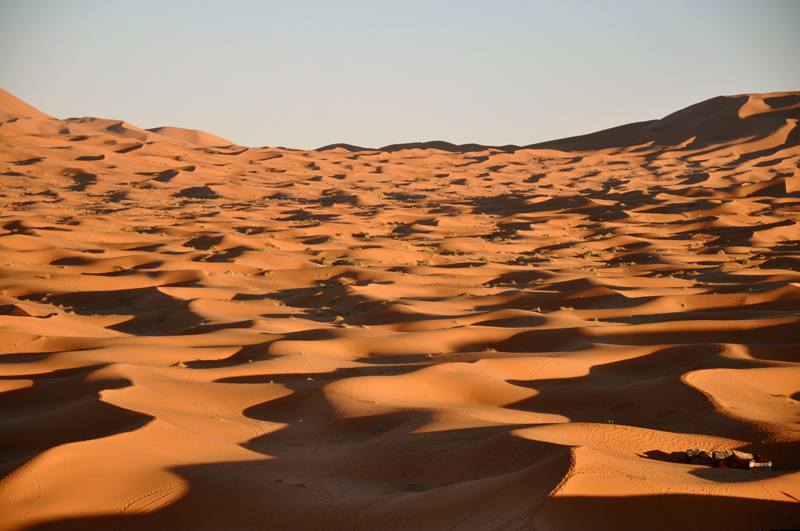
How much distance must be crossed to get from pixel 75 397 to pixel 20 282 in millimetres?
10051

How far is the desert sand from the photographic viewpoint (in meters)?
5.28

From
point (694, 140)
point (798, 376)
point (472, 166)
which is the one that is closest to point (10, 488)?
point (798, 376)

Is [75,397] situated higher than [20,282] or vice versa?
[20,282]

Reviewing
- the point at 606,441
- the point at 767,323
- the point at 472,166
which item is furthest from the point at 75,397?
the point at 472,166

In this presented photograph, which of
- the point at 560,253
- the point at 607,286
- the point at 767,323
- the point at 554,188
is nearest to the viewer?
the point at 767,323

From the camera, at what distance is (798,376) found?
29.7 feet

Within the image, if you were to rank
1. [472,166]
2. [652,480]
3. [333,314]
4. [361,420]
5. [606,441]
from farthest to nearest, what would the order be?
[472,166], [333,314], [361,420], [606,441], [652,480]

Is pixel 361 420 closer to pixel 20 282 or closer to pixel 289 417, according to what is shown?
pixel 289 417

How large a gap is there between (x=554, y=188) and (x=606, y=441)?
4420 centimetres

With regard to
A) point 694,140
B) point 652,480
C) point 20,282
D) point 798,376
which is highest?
point 694,140

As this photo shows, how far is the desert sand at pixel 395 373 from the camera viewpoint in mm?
5281

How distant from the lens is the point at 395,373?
31.7 ft

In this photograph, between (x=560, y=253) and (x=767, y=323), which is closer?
(x=767, y=323)

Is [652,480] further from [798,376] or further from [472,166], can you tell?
[472,166]
